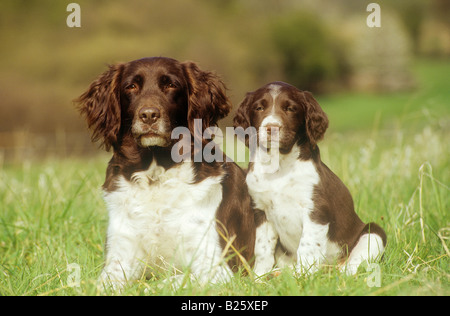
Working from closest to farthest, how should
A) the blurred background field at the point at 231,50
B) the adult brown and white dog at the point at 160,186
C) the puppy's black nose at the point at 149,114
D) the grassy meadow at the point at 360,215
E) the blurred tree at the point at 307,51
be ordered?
the grassy meadow at the point at 360,215, the puppy's black nose at the point at 149,114, the adult brown and white dog at the point at 160,186, the blurred background field at the point at 231,50, the blurred tree at the point at 307,51

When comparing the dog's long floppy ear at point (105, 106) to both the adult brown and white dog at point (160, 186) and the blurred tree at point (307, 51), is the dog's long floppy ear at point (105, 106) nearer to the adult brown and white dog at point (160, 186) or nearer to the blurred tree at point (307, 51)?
the adult brown and white dog at point (160, 186)

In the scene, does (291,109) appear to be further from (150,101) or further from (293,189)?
(150,101)

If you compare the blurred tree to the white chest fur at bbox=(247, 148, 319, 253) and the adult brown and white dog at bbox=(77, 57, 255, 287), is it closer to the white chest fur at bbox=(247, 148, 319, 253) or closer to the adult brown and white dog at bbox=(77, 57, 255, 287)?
the white chest fur at bbox=(247, 148, 319, 253)

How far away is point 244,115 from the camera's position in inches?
134

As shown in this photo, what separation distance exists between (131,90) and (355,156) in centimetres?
320

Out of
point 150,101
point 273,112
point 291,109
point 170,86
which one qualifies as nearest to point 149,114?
point 150,101

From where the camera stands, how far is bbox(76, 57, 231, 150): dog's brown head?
9.95ft

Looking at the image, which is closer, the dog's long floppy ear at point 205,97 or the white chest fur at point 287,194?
the white chest fur at point 287,194

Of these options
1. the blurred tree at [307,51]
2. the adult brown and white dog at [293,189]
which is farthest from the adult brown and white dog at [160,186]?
the blurred tree at [307,51]

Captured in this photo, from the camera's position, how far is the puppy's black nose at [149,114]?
9.63ft

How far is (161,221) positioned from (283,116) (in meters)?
1.01

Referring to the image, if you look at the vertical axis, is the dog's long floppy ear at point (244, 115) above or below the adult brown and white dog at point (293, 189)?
above

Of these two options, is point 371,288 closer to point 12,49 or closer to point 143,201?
point 143,201

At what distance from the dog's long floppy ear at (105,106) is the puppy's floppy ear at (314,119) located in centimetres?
122
